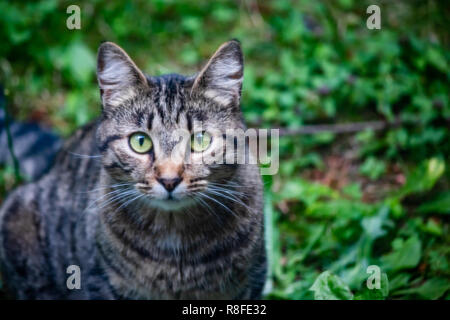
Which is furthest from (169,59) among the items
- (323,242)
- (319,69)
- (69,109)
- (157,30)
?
(323,242)

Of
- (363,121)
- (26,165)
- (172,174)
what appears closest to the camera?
(172,174)

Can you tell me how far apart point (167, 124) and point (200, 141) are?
147mm

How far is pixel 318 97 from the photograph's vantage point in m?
3.85

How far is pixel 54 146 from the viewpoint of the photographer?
334 cm

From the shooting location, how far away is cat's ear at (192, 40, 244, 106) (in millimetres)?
2121

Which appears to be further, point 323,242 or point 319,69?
point 319,69

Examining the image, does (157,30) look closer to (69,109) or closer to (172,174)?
(69,109)

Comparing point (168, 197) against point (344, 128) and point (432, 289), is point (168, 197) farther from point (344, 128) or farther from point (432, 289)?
point (344, 128)

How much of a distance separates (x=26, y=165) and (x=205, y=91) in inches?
64.4

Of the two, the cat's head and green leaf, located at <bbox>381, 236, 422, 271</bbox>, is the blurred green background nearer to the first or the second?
green leaf, located at <bbox>381, 236, 422, 271</bbox>

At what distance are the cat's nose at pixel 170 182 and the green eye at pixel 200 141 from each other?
6.6 inches

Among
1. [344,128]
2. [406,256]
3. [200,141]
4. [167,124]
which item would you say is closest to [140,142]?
[167,124]

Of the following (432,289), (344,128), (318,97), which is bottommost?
(432,289)

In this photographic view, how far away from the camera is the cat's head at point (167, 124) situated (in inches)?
79.6
